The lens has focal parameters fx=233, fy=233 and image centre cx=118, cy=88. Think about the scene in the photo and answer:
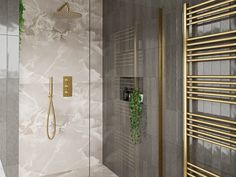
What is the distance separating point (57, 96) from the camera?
6.89 feet

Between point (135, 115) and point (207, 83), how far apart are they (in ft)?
1.97

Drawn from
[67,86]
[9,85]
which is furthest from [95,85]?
[9,85]

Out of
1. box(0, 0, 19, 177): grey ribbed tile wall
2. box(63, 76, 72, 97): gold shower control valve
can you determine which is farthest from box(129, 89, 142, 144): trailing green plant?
box(0, 0, 19, 177): grey ribbed tile wall

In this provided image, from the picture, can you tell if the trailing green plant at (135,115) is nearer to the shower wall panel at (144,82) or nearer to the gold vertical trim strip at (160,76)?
the shower wall panel at (144,82)

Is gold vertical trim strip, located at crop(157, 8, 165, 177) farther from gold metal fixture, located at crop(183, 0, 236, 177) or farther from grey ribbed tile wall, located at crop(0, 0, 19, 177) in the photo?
grey ribbed tile wall, located at crop(0, 0, 19, 177)

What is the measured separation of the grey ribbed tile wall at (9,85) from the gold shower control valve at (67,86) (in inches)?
22.9

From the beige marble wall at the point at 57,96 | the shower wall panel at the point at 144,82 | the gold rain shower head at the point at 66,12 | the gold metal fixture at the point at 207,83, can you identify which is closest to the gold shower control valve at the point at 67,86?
the beige marble wall at the point at 57,96

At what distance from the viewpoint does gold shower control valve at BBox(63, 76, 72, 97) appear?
Answer: 1991 millimetres

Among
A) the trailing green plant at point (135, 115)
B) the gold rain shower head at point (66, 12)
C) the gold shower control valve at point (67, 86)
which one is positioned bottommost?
the trailing green plant at point (135, 115)

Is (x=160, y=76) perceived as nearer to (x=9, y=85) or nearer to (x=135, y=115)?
(x=135, y=115)

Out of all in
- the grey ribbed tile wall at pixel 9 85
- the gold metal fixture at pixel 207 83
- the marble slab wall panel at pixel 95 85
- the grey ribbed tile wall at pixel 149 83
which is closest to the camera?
the gold metal fixture at pixel 207 83

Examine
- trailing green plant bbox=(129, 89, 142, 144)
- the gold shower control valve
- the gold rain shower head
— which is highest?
the gold rain shower head

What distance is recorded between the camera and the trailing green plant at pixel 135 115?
1.79 m

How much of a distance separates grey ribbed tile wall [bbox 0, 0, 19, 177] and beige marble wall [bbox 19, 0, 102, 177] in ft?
1.69
